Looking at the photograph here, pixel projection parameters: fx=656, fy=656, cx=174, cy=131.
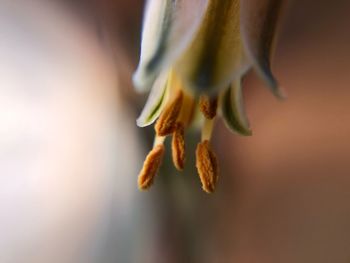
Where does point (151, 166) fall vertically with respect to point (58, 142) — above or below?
below

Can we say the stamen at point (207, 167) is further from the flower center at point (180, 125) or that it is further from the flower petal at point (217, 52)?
the flower petal at point (217, 52)

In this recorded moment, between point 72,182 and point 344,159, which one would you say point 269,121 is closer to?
point 344,159

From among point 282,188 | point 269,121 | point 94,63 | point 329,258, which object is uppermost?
point 94,63

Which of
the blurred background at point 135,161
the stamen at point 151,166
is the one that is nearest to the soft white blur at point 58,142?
the blurred background at point 135,161

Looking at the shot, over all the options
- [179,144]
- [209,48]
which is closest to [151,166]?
[179,144]

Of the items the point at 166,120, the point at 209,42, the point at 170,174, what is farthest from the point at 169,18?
the point at 170,174

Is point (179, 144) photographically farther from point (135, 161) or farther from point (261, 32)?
point (135, 161)

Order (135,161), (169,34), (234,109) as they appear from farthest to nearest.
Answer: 1. (135,161)
2. (234,109)
3. (169,34)
